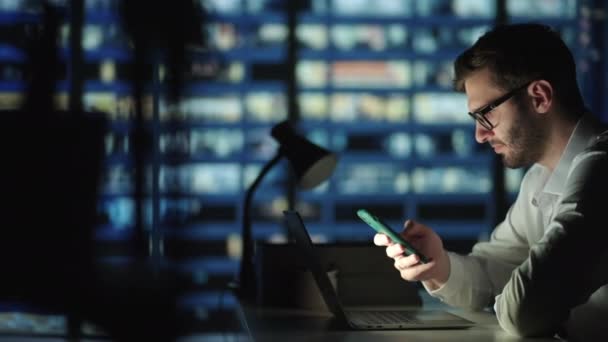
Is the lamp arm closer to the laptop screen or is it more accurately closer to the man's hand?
the laptop screen

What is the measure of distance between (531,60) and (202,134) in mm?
3653

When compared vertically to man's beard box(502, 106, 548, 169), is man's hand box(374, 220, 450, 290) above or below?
below

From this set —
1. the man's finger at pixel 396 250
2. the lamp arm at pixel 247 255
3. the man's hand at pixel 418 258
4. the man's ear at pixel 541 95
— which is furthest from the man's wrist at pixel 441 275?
the lamp arm at pixel 247 255

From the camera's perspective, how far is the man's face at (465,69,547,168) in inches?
69.3

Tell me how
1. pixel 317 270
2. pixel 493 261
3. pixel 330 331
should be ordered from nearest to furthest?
pixel 330 331 < pixel 317 270 < pixel 493 261

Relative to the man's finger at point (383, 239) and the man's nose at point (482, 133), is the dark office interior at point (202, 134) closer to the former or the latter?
the man's nose at point (482, 133)

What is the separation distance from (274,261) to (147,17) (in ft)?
10.8

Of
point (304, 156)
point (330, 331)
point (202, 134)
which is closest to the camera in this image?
point (330, 331)

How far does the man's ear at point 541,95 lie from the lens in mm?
1712

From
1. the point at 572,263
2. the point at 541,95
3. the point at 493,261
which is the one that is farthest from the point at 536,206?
the point at 572,263

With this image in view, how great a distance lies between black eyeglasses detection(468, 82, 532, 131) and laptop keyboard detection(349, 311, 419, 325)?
0.54 metres

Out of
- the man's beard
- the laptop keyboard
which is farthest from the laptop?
the man's beard

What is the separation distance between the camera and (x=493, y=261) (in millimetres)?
1981

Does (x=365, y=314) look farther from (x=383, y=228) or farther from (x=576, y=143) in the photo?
(x=576, y=143)
